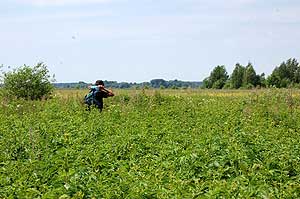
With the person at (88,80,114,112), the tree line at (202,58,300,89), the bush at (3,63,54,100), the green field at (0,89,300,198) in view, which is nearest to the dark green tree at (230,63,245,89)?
the tree line at (202,58,300,89)

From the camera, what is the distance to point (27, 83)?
82.7ft

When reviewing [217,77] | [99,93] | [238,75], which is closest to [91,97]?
[99,93]

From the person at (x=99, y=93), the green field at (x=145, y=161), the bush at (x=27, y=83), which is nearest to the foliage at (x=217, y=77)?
the bush at (x=27, y=83)

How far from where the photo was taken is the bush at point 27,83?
25000 mm

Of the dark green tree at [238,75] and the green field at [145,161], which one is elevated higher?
the dark green tree at [238,75]

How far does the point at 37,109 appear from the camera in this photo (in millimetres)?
18812

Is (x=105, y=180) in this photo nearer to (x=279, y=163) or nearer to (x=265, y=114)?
(x=279, y=163)

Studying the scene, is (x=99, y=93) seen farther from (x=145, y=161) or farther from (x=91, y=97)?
(x=145, y=161)

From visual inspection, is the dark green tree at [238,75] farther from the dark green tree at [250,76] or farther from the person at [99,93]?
the person at [99,93]

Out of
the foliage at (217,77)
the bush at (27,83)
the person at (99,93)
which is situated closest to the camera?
the person at (99,93)

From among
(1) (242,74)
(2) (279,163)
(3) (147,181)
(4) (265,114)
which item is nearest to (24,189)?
(3) (147,181)

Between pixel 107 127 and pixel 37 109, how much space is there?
7.08m

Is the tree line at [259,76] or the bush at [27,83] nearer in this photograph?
the bush at [27,83]

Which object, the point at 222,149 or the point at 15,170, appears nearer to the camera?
the point at 15,170
